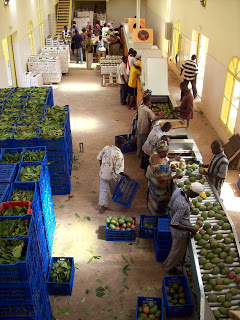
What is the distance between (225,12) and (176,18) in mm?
8212

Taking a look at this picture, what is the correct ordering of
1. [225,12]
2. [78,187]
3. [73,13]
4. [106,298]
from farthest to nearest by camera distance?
[73,13] → [225,12] → [78,187] → [106,298]

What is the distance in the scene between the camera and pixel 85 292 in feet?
18.0

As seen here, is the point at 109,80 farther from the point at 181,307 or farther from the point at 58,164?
the point at 181,307

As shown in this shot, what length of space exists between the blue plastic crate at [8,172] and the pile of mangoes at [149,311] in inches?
118

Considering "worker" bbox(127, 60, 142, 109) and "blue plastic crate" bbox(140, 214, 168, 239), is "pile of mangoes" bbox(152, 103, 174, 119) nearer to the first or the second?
"worker" bbox(127, 60, 142, 109)

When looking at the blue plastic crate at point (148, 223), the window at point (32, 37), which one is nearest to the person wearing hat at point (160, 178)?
the blue plastic crate at point (148, 223)

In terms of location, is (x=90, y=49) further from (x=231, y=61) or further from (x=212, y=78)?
(x=231, y=61)

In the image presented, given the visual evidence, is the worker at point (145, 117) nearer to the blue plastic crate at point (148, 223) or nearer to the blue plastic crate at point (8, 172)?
the blue plastic crate at point (148, 223)

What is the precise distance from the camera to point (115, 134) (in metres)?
10.9

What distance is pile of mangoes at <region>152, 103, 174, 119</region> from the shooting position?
28.2 feet

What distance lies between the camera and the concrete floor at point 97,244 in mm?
5281

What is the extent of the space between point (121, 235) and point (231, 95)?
5912 millimetres

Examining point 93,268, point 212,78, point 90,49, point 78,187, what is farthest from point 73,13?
point 93,268

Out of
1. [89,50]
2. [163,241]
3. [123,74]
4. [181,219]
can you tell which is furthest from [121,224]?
[89,50]
